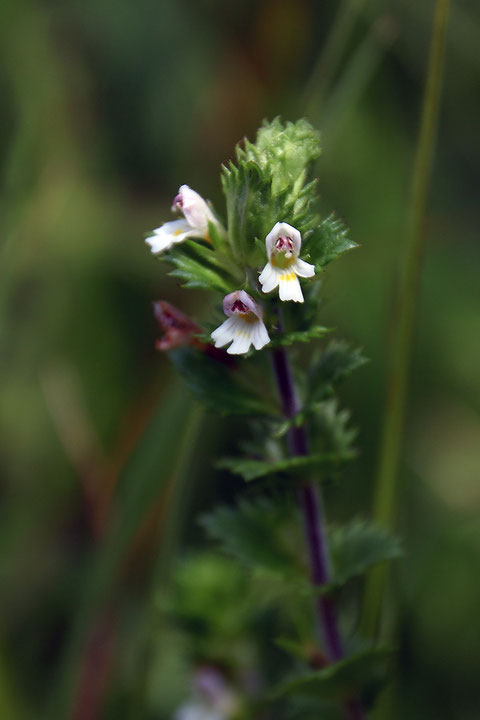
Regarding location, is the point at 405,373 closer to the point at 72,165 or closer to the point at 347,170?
the point at 347,170

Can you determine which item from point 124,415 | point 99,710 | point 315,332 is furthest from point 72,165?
point 315,332

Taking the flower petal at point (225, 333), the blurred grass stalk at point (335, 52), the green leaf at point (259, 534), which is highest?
the blurred grass stalk at point (335, 52)

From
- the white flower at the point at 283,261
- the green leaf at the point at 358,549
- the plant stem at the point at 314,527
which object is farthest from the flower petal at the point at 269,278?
the green leaf at the point at 358,549

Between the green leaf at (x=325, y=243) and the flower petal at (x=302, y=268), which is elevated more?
the green leaf at (x=325, y=243)

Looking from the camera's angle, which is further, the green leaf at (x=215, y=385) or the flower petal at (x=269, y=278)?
the green leaf at (x=215, y=385)

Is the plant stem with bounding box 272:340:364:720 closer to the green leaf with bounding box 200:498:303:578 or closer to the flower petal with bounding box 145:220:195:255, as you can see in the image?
the green leaf with bounding box 200:498:303:578

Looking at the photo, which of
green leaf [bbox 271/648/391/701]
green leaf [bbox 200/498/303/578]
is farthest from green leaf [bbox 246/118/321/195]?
green leaf [bbox 271/648/391/701]

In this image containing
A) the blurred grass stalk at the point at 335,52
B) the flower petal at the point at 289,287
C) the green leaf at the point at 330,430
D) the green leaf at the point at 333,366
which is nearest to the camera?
the flower petal at the point at 289,287

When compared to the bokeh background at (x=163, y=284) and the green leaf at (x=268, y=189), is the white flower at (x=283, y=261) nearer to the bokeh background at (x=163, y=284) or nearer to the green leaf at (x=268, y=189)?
the green leaf at (x=268, y=189)
